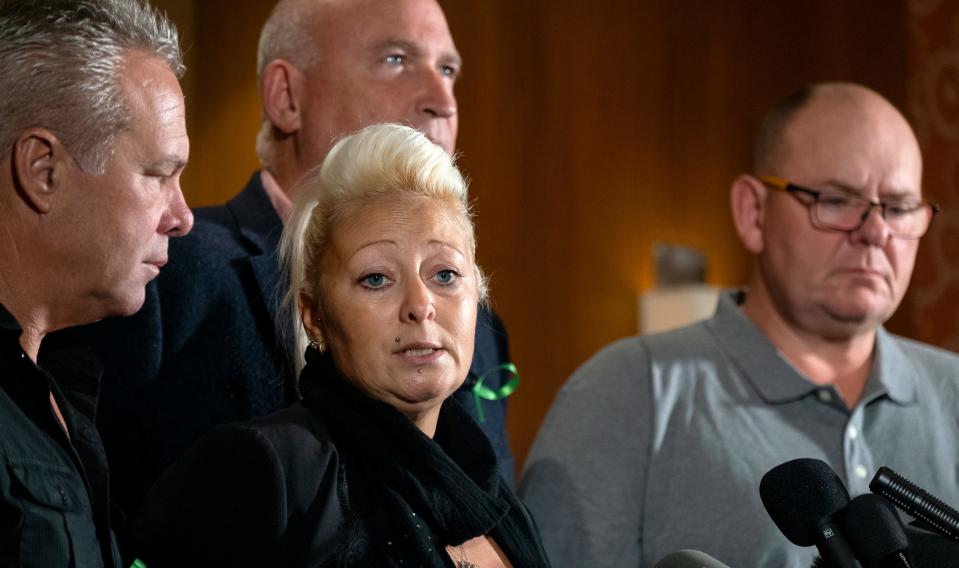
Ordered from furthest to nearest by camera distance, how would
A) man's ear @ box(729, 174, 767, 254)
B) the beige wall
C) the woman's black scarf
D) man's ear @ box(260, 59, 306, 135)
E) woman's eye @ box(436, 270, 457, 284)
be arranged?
1. the beige wall
2. man's ear @ box(729, 174, 767, 254)
3. man's ear @ box(260, 59, 306, 135)
4. woman's eye @ box(436, 270, 457, 284)
5. the woman's black scarf

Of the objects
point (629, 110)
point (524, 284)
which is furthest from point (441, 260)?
point (629, 110)

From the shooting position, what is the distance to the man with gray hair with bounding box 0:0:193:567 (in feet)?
3.90

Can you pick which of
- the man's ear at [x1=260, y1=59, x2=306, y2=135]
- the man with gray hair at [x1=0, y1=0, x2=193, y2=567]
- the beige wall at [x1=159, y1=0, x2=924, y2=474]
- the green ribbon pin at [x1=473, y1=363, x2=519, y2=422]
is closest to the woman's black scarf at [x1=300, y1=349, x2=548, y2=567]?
the man with gray hair at [x1=0, y1=0, x2=193, y2=567]

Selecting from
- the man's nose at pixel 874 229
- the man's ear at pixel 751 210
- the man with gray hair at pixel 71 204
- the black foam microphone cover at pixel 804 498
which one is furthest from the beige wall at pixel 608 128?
the black foam microphone cover at pixel 804 498

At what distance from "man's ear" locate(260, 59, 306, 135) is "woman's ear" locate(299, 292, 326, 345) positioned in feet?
2.15

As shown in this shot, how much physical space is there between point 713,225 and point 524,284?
1.08 m

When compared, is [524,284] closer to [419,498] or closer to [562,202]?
[562,202]

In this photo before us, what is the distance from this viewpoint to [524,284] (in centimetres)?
471

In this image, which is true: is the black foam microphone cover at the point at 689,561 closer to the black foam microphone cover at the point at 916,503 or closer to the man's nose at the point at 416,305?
the black foam microphone cover at the point at 916,503

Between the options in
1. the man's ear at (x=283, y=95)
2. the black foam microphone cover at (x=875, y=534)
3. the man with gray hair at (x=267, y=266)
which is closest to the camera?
the black foam microphone cover at (x=875, y=534)

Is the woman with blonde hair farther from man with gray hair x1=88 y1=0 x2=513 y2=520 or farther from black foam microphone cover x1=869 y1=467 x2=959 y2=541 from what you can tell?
black foam microphone cover x1=869 y1=467 x2=959 y2=541

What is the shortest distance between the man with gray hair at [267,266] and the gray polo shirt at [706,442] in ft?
0.42

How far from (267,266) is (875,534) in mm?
917

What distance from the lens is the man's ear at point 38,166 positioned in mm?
1198
